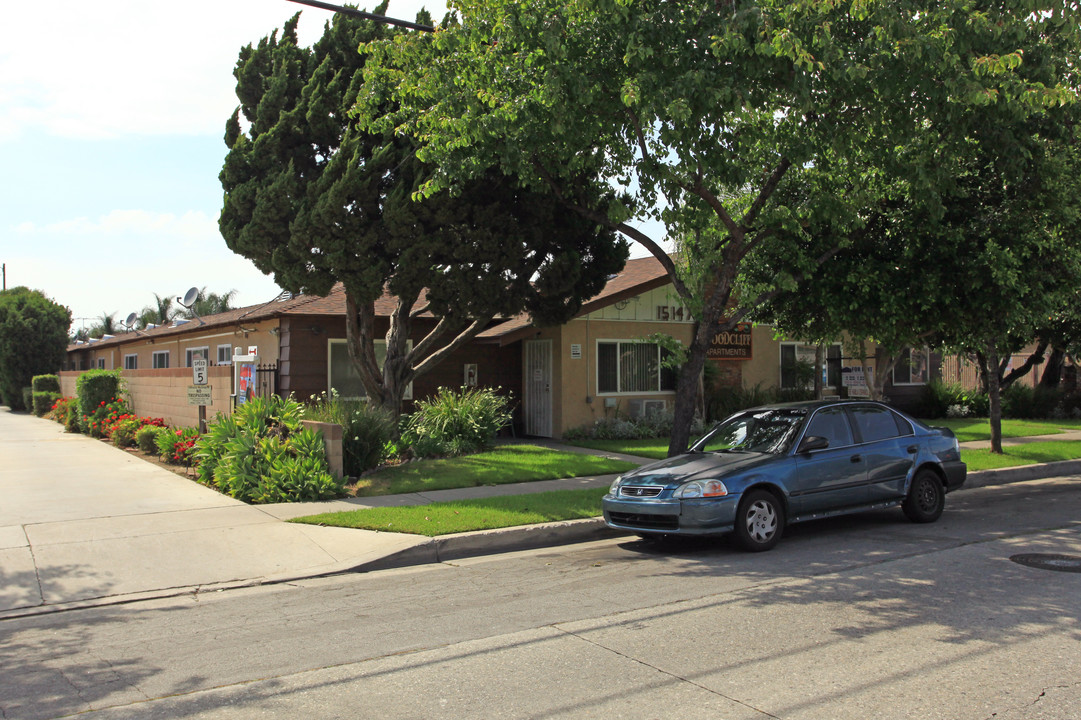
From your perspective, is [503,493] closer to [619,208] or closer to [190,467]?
[619,208]

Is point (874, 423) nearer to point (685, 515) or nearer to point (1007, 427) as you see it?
point (685, 515)

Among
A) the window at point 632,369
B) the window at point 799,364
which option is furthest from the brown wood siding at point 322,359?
the window at point 799,364

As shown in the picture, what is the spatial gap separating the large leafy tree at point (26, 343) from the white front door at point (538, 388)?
28276mm

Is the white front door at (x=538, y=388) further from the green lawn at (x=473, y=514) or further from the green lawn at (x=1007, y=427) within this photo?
the green lawn at (x=1007, y=427)

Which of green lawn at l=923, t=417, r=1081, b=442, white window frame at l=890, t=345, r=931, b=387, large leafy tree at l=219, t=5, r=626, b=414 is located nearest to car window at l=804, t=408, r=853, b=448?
large leafy tree at l=219, t=5, r=626, b=414

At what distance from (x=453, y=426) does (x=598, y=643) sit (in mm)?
10083

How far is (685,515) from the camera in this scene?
8305 mm

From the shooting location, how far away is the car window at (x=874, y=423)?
382 inches

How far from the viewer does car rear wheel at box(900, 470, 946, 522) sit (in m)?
9.84

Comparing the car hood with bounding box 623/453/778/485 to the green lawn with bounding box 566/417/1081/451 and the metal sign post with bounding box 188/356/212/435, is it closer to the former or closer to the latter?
the green lawn with bounding box 566/417/1081/451

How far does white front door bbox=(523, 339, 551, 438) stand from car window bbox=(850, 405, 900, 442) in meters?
9.95

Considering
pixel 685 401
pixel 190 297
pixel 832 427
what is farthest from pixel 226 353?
pixel 832 427

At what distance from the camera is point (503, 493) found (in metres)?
11.7

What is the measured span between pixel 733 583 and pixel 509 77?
Answer: 672cm
